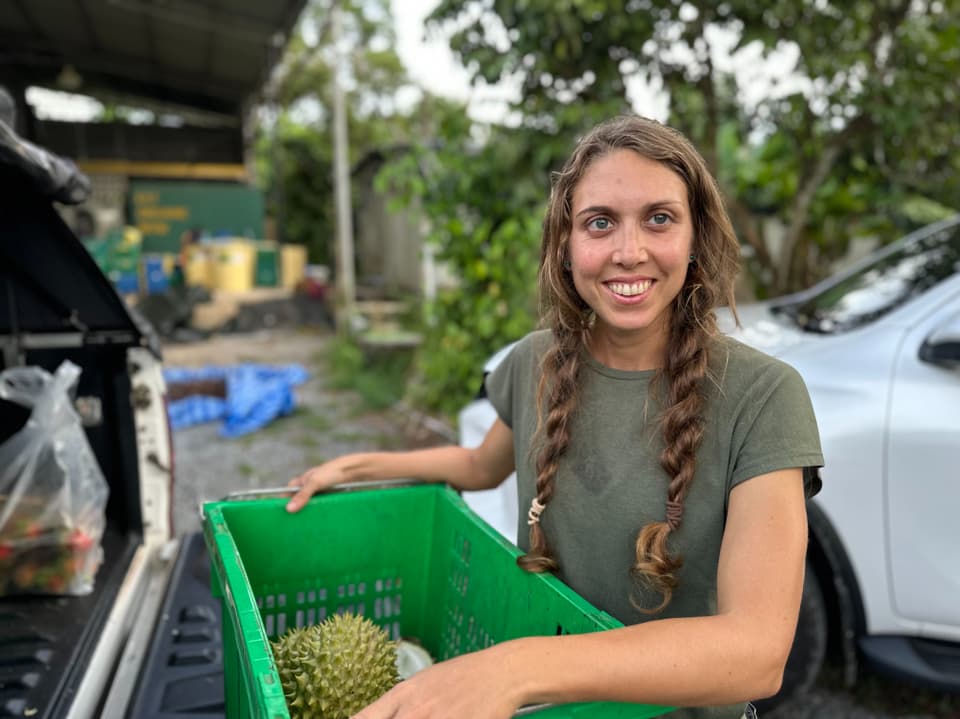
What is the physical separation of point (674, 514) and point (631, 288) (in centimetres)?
41

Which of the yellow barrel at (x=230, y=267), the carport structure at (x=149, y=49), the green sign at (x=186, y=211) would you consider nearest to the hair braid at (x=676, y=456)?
the carport structure at (x=149, y=49)

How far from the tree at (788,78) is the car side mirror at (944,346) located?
8.42ft

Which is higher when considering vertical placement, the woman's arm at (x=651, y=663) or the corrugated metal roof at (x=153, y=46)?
the corrugated metal roof at (x=153, y=46)

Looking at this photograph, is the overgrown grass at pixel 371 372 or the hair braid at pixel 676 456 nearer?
the hair braid at pixel 676 456

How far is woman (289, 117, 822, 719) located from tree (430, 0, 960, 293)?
319 cm

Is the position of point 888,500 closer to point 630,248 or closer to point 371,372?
point 630,248

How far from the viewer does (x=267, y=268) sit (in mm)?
13562

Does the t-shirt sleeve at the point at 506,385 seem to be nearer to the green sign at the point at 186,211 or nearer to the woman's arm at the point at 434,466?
the woman's arm at the point at 434,466

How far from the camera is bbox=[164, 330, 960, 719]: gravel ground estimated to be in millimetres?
2914

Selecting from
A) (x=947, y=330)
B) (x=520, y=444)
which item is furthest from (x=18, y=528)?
(x=947, y=330)

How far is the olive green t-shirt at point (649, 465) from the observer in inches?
50.4

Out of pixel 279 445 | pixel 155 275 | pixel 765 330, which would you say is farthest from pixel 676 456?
pixel 155 275

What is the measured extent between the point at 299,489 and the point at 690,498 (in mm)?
947

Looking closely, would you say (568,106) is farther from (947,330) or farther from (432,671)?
(432,671)
